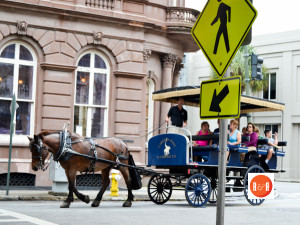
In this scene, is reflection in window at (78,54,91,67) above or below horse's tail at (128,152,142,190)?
above

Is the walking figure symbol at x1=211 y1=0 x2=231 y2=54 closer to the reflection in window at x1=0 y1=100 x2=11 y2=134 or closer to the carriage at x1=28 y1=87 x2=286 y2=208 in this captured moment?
the carriage at x1=28 y1=87 x2=286 y2=208

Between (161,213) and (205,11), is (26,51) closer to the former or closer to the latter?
(161,213)

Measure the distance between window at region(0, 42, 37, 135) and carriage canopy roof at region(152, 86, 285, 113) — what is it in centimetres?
535

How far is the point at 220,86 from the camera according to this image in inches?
244

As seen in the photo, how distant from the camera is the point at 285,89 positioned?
135ft

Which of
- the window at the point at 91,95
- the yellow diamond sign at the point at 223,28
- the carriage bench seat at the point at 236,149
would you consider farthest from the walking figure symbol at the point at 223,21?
the window at the point at 91,95

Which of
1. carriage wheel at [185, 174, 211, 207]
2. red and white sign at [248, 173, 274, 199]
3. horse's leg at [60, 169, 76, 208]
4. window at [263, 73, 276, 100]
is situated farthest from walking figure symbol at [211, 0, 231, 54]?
window at [263, 73, 276, 100]

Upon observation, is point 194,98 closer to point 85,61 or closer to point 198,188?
point 198,188

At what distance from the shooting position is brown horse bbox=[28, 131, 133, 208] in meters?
14.0

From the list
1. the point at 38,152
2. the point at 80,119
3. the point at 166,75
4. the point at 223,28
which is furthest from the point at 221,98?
the point at 166,75

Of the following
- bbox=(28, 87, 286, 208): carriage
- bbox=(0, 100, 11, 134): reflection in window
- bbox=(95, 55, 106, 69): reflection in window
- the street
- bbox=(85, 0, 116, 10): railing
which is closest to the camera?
the street

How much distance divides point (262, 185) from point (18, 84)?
13.2 m

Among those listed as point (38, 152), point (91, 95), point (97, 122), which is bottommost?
point (38, 152)

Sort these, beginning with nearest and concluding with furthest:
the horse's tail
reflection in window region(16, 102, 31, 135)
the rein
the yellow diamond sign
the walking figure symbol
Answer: the yellow diamond sign < the walking figure symbol < the rein < the horse's tail < reflection in window region(16, 102, 31, 135)
